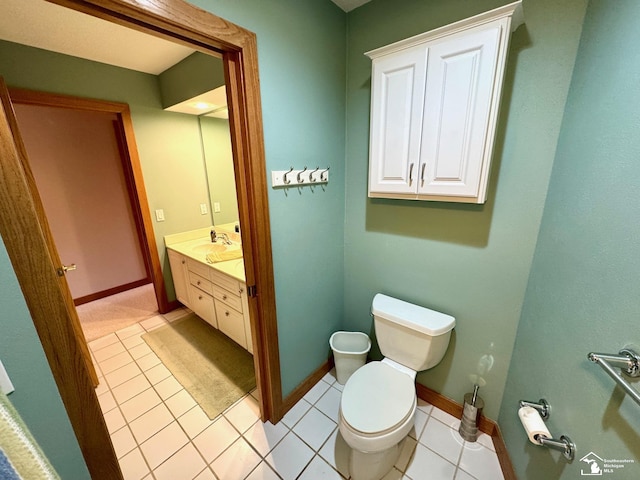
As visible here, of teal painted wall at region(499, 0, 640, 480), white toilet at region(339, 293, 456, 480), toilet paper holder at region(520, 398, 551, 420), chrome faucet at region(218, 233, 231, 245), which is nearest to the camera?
teal painted wall at region(499, 0, 640, 480)

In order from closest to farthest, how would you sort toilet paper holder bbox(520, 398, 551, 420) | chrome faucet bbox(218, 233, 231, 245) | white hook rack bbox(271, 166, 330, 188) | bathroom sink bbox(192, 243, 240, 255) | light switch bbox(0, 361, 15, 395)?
light switch bbox(0, 361, 15, 395)
toilet paper holder bbox(520, 398, 551, 420)
white hook rack bbox(271, 166, 330, 188)
bathroom sink bbox(192, 243, 240, 255)
chrome faucet bbox(218, 233, 231, 245)

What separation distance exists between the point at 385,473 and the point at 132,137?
10.0 feet

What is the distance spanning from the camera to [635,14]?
0.68m

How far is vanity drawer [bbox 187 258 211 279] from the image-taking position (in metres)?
2.09

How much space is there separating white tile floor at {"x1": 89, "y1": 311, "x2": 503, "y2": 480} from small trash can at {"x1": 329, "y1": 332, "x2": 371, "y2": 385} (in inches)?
5.6

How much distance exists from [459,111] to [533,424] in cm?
129

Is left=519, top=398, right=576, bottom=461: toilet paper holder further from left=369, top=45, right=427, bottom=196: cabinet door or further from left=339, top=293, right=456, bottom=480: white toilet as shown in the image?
left=369, top=45, right=427, bottom=196: cabinet door

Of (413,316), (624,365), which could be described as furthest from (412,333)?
(624,365)

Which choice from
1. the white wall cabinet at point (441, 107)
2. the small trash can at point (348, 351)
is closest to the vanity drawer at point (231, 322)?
the small trash can at point (348, 351)

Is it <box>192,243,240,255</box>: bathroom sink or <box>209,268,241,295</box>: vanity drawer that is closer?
<box>209,268,241,295</box>: vanity drawer

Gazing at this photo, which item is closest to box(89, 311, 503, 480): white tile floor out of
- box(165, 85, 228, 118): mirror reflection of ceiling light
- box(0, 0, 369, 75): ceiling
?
box(165, 85, 228, 118): mirror reflection of ceiling light

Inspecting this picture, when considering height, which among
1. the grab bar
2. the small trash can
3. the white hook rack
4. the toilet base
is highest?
the white hook rack

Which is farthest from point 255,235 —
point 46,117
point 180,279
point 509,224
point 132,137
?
point 46,117

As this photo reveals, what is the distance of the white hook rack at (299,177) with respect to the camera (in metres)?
1.25
